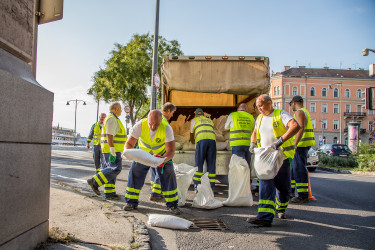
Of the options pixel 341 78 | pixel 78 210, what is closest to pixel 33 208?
pixel 78 210

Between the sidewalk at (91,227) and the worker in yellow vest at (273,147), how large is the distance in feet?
5.12

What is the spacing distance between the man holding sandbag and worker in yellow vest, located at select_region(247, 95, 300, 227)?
1189 millimetres

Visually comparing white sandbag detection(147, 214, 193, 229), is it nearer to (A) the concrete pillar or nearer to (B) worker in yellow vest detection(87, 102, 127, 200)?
→ (A) the concrete pillar

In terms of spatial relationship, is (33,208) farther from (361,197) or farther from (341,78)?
(341,78)

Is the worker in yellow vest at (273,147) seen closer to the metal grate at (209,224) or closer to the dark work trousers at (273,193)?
the dark work trousers at (273,193)

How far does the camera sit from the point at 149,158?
4355mm

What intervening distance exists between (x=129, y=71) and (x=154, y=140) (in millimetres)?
18153

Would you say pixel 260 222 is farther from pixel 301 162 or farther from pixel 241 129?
pixel 241 129

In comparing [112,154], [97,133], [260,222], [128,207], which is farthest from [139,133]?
[97,133]

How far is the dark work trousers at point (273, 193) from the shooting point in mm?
4301

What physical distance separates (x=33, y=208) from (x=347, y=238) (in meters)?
3.31

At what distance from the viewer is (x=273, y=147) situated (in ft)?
13.8

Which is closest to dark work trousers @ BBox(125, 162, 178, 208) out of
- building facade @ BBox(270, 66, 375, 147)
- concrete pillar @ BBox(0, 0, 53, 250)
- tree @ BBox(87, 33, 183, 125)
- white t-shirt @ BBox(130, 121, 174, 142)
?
white t-shirt @ BBox(130, 121, 174, 142)

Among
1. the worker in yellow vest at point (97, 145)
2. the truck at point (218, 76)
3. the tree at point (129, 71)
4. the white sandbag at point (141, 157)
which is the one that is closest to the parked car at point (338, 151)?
the tree at point (129, 71)
